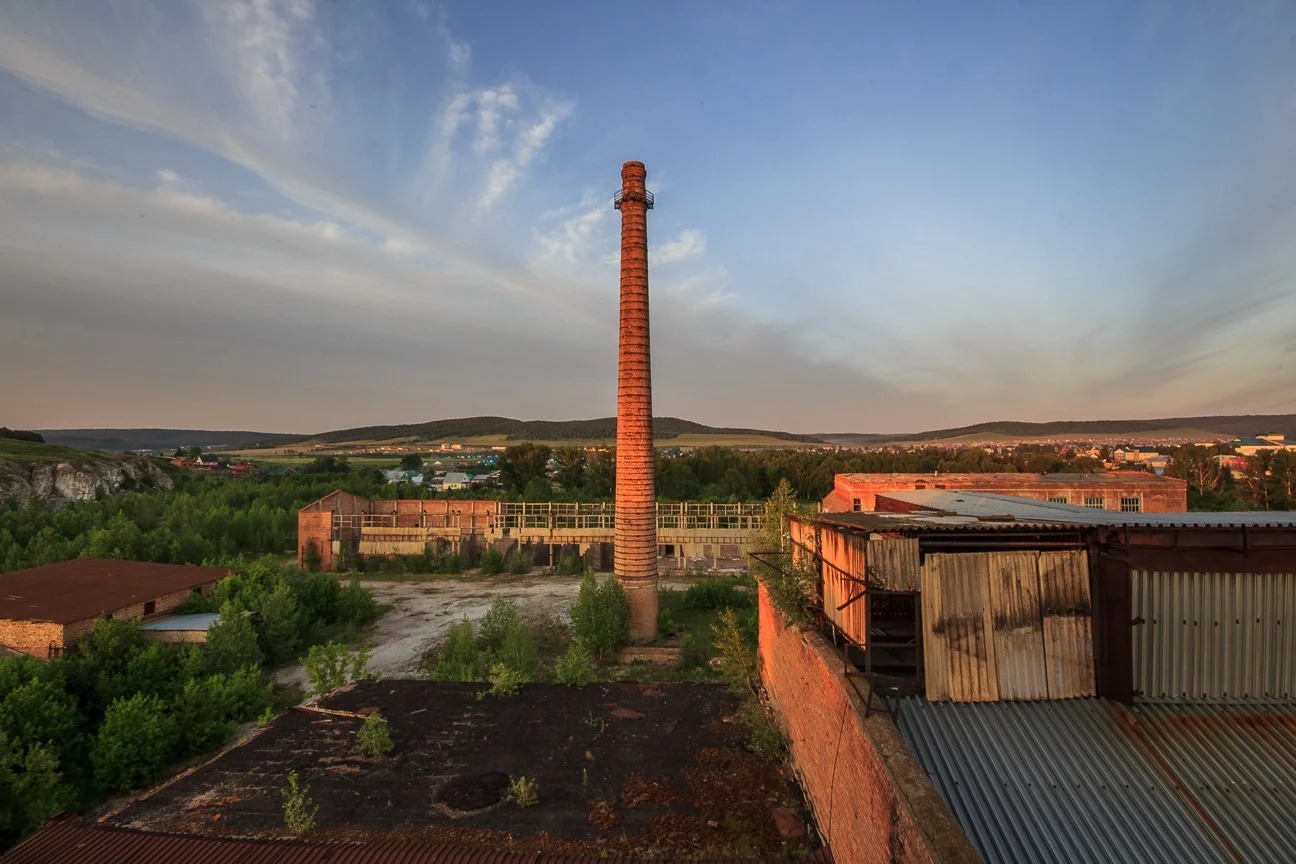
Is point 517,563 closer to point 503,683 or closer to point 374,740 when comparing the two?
point 503,683

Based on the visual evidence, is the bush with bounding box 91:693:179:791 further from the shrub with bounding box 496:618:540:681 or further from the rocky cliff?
the rocky cliff

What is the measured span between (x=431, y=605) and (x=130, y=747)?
14201mm

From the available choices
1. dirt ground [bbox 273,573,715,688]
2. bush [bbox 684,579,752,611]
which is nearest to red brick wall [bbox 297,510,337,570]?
dirt ground [bbox 273,573,715,688]

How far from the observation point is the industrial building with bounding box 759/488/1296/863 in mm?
4590

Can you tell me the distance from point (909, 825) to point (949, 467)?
197ft

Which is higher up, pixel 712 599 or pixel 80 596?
pixel 80 596

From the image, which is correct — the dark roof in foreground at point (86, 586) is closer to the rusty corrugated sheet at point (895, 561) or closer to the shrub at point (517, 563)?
the shrub at point (517, 563)

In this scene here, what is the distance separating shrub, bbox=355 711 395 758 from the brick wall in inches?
235

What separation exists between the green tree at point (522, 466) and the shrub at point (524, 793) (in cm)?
5419

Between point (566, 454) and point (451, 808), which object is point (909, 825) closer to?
point (451, 808)

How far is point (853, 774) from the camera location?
535cm

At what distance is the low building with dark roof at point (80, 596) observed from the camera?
1496cm

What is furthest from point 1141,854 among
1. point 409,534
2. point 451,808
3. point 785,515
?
point 409,534

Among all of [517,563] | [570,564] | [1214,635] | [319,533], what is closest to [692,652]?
[1214,635]
